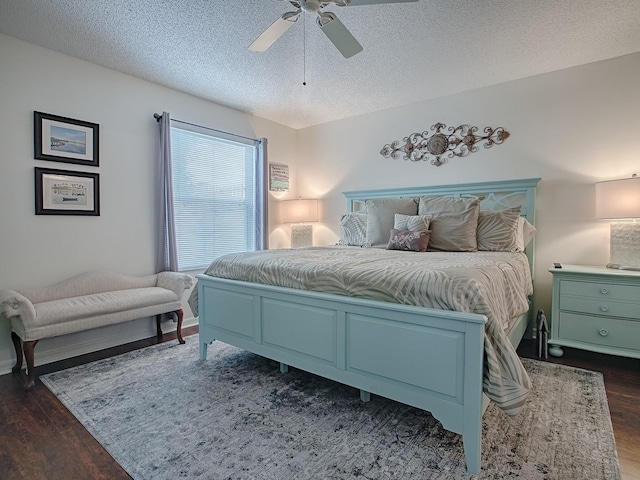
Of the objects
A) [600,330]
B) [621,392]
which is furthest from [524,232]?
[621,392]

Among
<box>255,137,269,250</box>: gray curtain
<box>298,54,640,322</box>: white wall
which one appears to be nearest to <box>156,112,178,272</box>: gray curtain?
<box>255,137,269,250</box>: gray curtain

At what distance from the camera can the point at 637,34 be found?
2.55 metres

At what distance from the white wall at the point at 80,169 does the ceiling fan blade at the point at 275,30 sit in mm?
1789

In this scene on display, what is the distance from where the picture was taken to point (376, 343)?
1803 millimetres

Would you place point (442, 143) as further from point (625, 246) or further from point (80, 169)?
point (80, 169)

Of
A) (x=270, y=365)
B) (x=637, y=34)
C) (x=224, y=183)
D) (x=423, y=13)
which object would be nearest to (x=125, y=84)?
(x=224, y=183)

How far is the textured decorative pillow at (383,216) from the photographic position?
3.49m

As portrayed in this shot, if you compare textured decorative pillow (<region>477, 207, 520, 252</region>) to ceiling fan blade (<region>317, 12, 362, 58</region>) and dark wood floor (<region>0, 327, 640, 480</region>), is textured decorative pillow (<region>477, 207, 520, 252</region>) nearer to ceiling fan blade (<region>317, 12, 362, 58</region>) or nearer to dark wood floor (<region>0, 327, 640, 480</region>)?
dark wood floor (<region>0, 327, 640, 480</region>)

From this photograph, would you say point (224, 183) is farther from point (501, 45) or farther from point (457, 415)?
point (457, 415)

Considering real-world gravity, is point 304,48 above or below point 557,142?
above

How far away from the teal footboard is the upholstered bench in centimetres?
87

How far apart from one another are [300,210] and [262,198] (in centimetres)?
54

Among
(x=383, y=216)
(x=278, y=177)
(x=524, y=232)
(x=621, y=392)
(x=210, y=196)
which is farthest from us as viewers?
(x=278, y=177)

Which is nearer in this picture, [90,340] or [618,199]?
[618,199]
